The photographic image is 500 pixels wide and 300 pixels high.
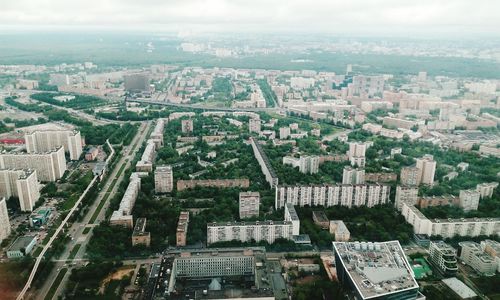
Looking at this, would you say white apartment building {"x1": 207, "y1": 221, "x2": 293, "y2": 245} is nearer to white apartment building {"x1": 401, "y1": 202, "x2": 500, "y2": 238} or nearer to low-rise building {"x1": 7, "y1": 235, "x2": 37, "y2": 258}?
white apartment building {"x1": 401, "y1": 202, "x2": 500, "y2": 238}

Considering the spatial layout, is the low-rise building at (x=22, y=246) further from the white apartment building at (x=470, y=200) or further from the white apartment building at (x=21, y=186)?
the white apartment building at (x=470, y=200)

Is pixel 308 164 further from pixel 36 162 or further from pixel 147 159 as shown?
pixel 36 162

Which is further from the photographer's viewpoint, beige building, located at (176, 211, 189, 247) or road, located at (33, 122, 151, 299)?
beige building, located at (176, 211, 189, 247)

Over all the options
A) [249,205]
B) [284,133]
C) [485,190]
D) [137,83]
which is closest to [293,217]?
[249,205]

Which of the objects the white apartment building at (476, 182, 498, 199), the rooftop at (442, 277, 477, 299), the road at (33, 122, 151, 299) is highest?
the white apartment building at (476, 182, 498, 199)

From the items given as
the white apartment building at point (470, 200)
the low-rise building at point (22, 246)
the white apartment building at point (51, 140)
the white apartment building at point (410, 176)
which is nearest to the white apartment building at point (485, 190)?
the white apartment building at point (470, 200)

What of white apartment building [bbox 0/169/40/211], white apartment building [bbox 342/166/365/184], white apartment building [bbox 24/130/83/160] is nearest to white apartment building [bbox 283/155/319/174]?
white apartment building [bbox 342/166/365/184]
